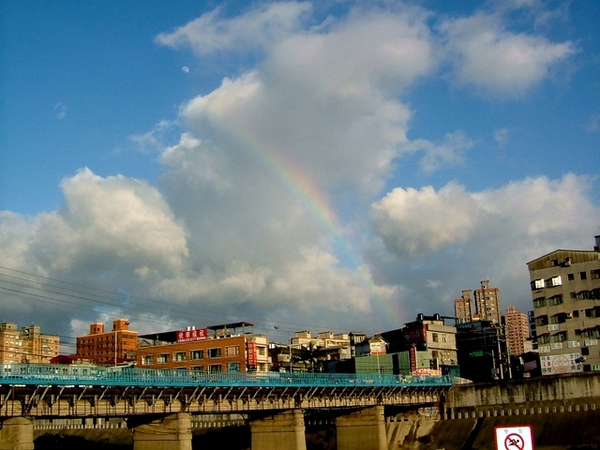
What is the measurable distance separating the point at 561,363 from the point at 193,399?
63.4 meters

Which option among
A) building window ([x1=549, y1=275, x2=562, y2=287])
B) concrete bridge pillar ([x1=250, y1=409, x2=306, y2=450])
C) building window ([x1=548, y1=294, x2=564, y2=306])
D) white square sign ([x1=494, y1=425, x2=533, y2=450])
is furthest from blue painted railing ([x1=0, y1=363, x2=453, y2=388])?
white square sign ([x1=494, y1=425, x2=533, y2=450])

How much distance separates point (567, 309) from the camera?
11144 cm

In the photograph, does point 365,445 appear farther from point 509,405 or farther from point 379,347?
point 379,347

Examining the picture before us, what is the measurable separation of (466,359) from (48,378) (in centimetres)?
9677

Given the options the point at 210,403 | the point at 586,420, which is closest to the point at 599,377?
the point at 586,420

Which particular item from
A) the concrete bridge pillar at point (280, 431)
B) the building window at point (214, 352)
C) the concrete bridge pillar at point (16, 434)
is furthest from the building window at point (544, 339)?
the concrete bridge pillar at point (16, 434)

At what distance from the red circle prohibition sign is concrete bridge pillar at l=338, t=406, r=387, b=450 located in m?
88.2

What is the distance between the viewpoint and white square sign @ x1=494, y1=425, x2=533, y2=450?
11.3m

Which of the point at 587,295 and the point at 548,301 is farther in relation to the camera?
the point at 548,301

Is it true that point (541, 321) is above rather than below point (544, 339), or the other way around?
above

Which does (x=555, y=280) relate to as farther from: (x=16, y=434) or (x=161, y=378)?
(x=16, y=434)

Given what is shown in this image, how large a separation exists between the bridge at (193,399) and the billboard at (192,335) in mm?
37735

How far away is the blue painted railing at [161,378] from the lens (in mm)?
60594

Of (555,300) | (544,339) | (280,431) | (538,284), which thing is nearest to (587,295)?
(555,300)
